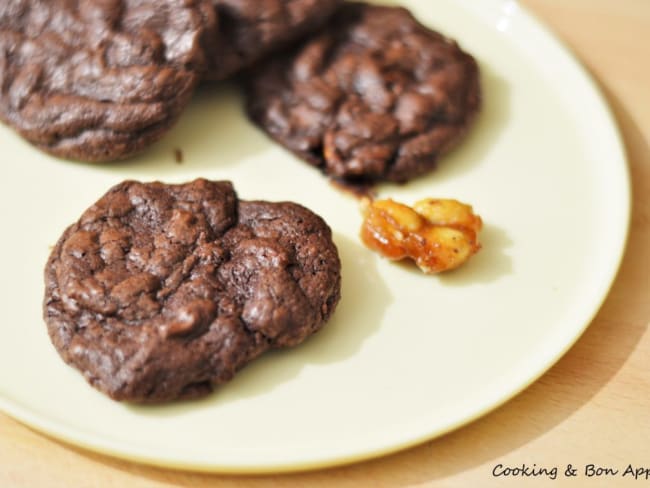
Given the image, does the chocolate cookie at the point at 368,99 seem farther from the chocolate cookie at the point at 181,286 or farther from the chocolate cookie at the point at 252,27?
the chocolate cookie at the point at 181,286

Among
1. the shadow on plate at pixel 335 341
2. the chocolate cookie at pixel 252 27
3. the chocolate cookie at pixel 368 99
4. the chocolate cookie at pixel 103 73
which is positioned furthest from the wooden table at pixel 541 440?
the chocolate cookie at pixel 252 27

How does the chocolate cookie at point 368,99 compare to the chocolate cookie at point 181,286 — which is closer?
the chocolate cookie at point 181,286

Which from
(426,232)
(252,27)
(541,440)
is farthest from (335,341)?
(252,27)

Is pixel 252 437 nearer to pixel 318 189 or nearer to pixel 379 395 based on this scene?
pixel 379 395

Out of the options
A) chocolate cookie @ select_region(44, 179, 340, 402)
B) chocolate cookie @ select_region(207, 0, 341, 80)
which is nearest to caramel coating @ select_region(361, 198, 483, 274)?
chocolate cookie @ select_region(44, 179, 340, 402)

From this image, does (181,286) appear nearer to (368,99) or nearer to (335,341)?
(335,341)
